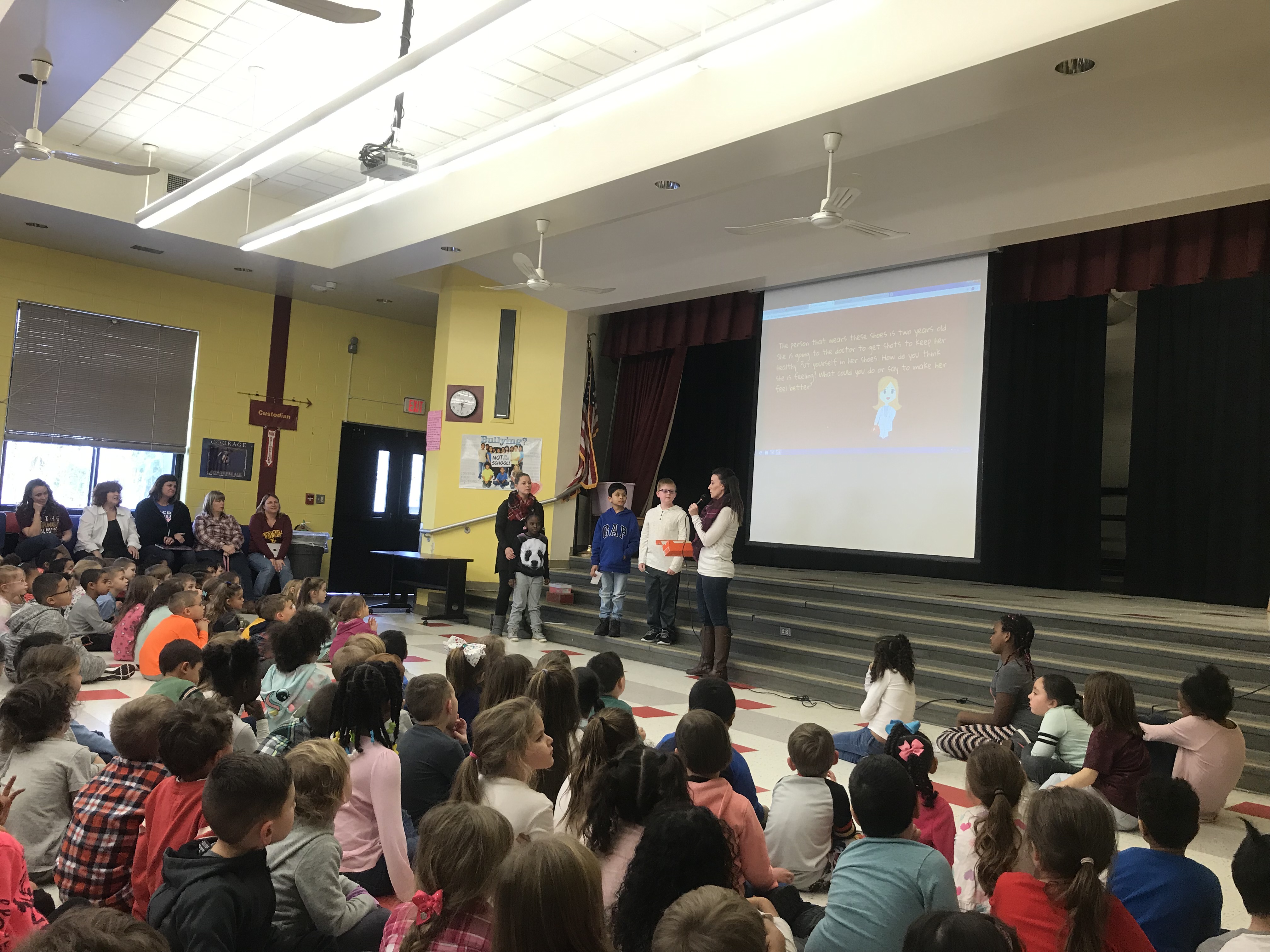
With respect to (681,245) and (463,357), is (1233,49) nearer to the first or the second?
(681,245)

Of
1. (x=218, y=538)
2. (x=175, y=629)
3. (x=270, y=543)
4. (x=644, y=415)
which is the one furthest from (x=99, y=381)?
(x=175, y=629)

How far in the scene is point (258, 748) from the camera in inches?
111

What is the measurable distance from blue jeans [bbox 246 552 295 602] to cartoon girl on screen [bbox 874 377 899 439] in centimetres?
564

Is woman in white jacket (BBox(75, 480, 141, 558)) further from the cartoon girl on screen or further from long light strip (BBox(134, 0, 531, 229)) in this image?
the cartoon girl on screen

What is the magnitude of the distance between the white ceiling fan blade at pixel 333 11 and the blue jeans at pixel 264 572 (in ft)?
21.3

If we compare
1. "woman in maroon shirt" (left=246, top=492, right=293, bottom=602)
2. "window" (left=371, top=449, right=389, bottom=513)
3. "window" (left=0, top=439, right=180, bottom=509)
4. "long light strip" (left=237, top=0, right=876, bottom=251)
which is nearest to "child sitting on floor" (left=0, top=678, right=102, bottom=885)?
"long light strip" (left=237, top=0, right=876, bottom=251)

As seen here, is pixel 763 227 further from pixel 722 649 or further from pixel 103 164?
pixel 103 164

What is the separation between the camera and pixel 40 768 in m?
2.33

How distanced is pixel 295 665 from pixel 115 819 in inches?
50.0

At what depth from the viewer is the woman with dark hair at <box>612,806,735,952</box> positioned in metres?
1.47

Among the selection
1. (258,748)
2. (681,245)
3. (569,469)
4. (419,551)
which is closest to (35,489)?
(419,551)

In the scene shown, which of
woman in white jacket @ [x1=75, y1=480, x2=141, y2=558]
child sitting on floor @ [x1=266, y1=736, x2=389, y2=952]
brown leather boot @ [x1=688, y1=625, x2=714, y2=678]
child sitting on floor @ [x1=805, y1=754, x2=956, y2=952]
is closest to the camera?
child sitting on floor @ [x1=805, y1=754, x2=956, y2=952]

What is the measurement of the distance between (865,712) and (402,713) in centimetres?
199

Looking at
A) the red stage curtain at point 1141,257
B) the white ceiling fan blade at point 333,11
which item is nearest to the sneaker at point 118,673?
the white ceiling fan blade at point 333,11
